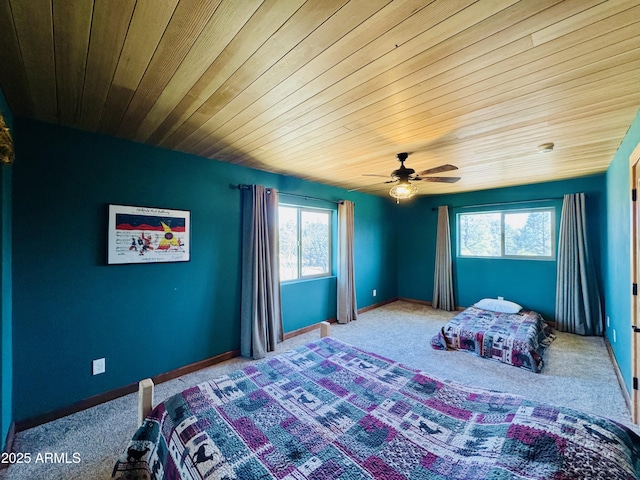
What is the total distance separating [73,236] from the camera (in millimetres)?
2225

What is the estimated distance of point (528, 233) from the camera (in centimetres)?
461

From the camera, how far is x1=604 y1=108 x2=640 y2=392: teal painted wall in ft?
7.52

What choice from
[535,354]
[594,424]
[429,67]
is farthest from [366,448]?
[535,354]

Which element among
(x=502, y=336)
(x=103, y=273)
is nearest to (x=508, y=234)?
(x=502, y=336)

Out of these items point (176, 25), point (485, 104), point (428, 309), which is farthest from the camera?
point (428, 309)

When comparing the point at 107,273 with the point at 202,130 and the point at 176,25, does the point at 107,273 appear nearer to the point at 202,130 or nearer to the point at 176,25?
the point at 202,130

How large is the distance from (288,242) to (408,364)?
2291mm

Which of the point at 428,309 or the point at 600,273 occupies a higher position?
the point at 600,273

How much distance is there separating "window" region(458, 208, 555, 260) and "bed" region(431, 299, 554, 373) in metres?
1.06

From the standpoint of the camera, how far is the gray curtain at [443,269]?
526 centimetres

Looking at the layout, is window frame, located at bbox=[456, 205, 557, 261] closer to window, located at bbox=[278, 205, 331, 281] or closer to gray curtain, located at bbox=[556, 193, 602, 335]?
gray curtain, located at bbox=[556, 193, 602, 335]

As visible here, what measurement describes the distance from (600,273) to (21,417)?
6689 millimetres

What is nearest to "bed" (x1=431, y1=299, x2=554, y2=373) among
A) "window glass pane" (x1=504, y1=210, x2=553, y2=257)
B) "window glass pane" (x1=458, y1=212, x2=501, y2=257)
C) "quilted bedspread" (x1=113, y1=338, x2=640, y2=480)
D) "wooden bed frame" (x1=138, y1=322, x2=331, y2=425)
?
"window glass pane" (x1=504, y1=210, x2=553, y2=257)

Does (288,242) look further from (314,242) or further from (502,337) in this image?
(502,337)
